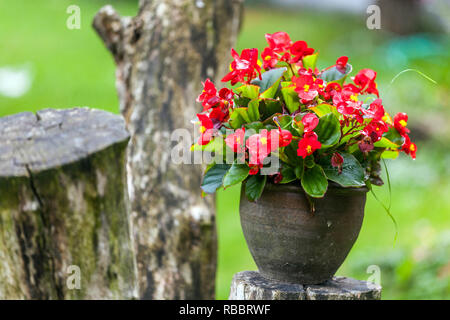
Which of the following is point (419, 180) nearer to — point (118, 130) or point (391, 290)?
point (391, 290)

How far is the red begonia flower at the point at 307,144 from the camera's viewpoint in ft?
5.16

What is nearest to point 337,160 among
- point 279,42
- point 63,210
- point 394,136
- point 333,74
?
point 394,136

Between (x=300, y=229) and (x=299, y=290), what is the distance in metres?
0.20

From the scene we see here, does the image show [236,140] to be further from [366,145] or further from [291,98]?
[366,145]

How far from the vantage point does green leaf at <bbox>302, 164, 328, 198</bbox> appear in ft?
5.23

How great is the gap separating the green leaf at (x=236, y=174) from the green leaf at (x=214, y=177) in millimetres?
92

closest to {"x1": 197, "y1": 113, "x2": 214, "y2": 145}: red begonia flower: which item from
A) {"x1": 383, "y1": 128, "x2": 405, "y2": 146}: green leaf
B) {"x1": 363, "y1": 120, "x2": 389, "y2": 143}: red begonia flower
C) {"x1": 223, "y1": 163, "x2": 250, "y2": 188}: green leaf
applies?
{"x1": 223, "y1": 163, "x2": 250, "y2": 188}: green leaf

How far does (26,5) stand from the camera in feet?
33.2

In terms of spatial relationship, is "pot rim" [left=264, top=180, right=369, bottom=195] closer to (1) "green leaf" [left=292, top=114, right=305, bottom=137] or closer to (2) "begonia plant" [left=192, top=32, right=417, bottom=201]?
(2) "begonia plant" [left=192, top=32, right=417, bottom=201]

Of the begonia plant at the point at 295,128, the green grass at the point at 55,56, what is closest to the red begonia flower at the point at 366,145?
the begonia plant at the point at 295,128

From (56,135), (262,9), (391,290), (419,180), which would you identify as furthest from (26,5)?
(56,135)

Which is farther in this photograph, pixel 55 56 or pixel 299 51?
pixel 55 56

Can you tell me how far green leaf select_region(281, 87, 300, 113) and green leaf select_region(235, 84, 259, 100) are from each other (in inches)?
3.3

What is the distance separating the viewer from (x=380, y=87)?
295 inches
